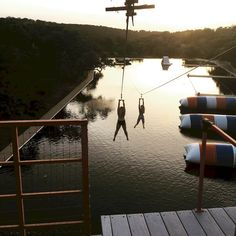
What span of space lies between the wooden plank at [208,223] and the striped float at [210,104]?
53168 mm

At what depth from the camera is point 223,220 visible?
9.02 m

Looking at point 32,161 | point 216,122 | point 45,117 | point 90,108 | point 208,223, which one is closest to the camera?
point 32,161

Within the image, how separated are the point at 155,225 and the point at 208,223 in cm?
139

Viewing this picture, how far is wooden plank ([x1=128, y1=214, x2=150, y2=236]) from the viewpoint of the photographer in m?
8.51

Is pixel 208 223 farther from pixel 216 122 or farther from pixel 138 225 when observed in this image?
pixel 216 122

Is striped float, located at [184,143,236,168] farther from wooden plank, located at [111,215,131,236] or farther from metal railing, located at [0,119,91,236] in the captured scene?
metal railing, located at [0,119,91,236]

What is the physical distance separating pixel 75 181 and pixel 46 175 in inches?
120

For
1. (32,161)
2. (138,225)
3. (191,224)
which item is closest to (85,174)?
(32,161)

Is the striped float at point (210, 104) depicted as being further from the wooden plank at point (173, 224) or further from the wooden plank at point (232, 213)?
the wooden plank at point (173, 224)

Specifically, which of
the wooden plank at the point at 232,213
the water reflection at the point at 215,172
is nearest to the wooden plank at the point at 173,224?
the wooden plank at the point at 232,213

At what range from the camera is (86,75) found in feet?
323

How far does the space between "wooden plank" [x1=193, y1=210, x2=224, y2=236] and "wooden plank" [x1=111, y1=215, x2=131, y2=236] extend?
1934 mm

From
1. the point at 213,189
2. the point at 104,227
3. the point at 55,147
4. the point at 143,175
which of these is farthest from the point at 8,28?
the point at 104,227

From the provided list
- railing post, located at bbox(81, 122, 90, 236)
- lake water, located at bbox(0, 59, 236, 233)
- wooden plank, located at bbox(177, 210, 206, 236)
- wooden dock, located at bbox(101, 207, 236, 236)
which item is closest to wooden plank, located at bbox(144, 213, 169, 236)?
wooden dock, located at bbox(101, 207, 236, 236)
